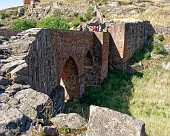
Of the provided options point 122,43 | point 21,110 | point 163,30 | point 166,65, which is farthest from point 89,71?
point 21,110

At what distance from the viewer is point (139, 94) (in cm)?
1916

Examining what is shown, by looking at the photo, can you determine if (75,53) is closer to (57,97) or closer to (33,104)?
(57,97)

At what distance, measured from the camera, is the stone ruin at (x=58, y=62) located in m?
6.64

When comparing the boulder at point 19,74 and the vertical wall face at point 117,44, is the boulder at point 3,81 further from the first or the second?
the vertical wall face at point 117,44

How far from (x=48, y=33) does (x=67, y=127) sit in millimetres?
8134

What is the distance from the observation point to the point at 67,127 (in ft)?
19.5

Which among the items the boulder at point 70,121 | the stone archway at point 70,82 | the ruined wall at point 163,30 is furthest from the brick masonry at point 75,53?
the boulder at point 70,121

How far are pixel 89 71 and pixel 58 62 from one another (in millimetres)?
6780

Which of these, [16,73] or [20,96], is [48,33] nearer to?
[16,73]

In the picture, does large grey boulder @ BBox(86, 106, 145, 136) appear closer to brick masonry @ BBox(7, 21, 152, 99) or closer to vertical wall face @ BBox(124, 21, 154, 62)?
brick masonry @ BBox(7, 21, 152, 99)

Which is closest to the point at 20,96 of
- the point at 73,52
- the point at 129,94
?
the point at 73,52

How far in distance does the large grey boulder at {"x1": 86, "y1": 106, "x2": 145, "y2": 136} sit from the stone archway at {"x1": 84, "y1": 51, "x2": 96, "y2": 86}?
1632 centimetres

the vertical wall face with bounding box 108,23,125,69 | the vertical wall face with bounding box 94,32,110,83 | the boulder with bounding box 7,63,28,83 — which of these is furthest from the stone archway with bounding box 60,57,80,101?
the boulder with bounding box 7,63,28,83

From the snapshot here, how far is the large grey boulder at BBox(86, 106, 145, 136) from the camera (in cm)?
513
